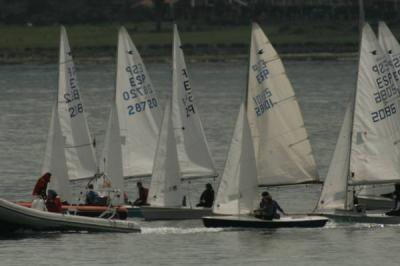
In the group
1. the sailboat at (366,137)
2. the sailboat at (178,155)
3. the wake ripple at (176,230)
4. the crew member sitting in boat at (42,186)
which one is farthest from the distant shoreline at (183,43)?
the crew member sitting in boat at (42,186)

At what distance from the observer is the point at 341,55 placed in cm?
19900

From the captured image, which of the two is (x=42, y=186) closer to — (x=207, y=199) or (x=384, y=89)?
(x=207, y=199)

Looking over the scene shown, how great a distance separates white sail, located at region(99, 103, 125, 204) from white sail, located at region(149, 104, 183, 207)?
1844 mm

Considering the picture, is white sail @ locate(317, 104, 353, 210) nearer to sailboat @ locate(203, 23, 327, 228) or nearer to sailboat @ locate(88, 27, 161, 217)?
sailboat @ locate(203, 23, 327, 228)

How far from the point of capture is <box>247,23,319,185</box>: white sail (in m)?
68.9

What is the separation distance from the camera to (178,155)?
72.0 metres

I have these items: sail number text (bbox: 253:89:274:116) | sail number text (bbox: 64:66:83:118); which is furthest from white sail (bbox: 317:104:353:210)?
sail number text (bbox: 64:66:83:118)

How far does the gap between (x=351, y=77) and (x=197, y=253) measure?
393ft

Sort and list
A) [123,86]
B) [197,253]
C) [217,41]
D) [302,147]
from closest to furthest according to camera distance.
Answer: [197,253] → [302,147] → [123,86] → [217,41]

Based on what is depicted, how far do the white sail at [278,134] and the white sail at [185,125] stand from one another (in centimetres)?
362

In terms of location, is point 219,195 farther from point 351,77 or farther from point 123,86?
point 351,77

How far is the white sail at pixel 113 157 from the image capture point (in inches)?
2805

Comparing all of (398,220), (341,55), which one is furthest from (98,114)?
(341,55)

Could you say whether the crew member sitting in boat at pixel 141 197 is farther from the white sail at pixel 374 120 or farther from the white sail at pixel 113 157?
the white sail at pixel 374 120
